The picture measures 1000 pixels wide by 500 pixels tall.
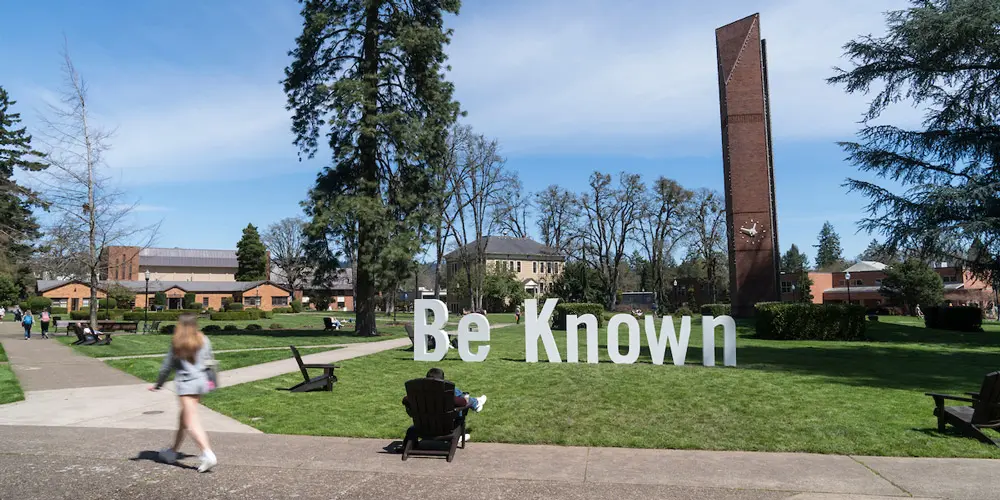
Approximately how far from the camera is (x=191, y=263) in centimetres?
10388

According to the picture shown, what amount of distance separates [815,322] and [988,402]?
18313mm

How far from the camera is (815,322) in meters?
24.9

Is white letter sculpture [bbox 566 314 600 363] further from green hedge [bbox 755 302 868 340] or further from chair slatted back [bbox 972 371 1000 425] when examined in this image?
green hedge [bbox 755 302 868 340]

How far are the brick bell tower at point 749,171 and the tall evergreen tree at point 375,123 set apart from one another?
656 inches

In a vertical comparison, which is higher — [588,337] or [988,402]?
[588,337]

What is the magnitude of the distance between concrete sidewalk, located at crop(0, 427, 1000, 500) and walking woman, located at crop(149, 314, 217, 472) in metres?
0.34

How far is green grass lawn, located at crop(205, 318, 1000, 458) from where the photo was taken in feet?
25.9

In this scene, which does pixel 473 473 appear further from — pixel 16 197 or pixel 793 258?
pixel 793 258

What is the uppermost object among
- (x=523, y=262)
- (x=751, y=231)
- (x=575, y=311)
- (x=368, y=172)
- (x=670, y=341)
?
(x=368, y=172)

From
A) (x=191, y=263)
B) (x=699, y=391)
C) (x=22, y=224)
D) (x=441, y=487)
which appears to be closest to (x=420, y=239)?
(x=699, y=391)

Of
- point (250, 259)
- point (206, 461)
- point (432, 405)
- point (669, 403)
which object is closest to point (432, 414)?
point (432, 405)

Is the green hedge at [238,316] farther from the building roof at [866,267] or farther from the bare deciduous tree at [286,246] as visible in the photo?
the building roof at [866,267]

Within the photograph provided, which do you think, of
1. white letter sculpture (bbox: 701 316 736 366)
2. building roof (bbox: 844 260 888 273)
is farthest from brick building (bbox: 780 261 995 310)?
white letter sculpture (bbox: 701 316 736 366)

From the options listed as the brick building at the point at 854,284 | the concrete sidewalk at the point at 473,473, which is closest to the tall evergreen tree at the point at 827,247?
the brick building at the point at 854,284
